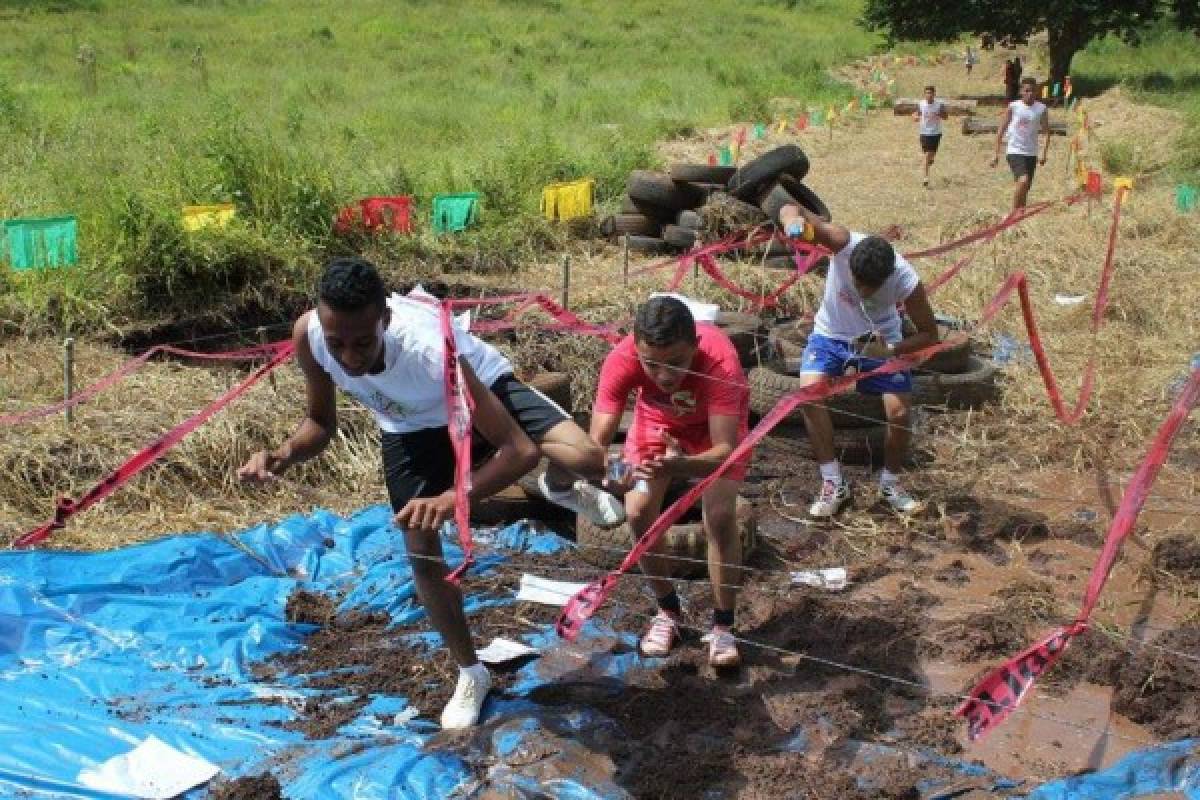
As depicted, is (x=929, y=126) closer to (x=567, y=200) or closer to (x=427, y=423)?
(x=567, y=200)

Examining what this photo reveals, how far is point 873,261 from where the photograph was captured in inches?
232

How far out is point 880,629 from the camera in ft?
16.8

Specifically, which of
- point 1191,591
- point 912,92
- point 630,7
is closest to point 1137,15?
point 912,92

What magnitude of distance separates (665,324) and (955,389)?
419cm

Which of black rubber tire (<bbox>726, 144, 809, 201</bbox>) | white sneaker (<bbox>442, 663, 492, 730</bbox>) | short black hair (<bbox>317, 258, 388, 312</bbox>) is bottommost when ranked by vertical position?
white sneaker (<bbox>442, 663, 492, 730</bbox>)

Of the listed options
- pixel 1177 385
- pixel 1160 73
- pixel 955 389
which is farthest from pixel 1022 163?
pixel 1160 73

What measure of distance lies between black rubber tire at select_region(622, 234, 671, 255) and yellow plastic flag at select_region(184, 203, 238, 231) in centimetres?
408

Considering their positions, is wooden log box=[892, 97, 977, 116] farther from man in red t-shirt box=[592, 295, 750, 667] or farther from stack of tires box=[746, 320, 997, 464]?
man in red t-shirt box=[592, 295, 750, 667]

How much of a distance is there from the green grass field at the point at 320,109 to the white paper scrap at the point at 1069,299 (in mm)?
4661

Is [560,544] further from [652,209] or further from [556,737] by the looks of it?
[652,209]

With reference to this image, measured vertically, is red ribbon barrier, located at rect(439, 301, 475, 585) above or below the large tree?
below

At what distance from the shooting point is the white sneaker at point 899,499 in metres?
6.40

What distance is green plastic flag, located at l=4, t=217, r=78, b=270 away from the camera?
8.26 meters

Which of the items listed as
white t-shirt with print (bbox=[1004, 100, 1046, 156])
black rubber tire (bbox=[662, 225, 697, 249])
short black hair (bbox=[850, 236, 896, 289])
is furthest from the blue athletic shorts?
white t-shirt with print (bbox=[1004, 100, 1046, 156])
